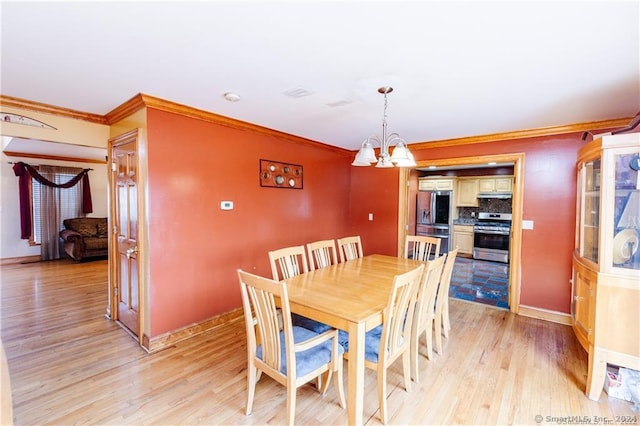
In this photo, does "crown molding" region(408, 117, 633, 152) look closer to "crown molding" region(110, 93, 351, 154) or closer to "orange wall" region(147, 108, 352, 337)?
"orange wall" region(147, 108, 352, 337)

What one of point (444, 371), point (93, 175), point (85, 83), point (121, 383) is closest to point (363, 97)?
point (85, 83)

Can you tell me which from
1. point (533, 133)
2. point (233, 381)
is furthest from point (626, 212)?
Answer: point (233, 381)

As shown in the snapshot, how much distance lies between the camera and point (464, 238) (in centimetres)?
704

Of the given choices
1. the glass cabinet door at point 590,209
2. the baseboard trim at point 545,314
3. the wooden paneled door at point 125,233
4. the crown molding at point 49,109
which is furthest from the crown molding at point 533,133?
the crown molding at point 49,109

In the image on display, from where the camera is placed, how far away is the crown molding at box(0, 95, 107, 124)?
258cm

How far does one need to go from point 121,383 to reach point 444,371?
2526 mm

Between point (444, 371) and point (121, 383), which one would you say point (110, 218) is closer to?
point (121, 383)

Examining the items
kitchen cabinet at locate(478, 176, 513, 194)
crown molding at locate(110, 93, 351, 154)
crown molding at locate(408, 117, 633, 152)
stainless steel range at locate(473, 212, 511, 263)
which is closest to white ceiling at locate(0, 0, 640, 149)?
crown molding at locate(110, 93, 351, 154)

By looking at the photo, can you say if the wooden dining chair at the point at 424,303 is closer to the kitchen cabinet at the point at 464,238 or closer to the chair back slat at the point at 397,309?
the chair back slat at the point at 397,309

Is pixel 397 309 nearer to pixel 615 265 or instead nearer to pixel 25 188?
pixel 615 265

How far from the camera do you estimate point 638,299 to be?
1.97m

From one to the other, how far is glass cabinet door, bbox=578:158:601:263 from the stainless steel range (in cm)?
395

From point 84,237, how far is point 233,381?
5.86 m

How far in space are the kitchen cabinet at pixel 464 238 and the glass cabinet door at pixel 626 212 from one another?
496cm
